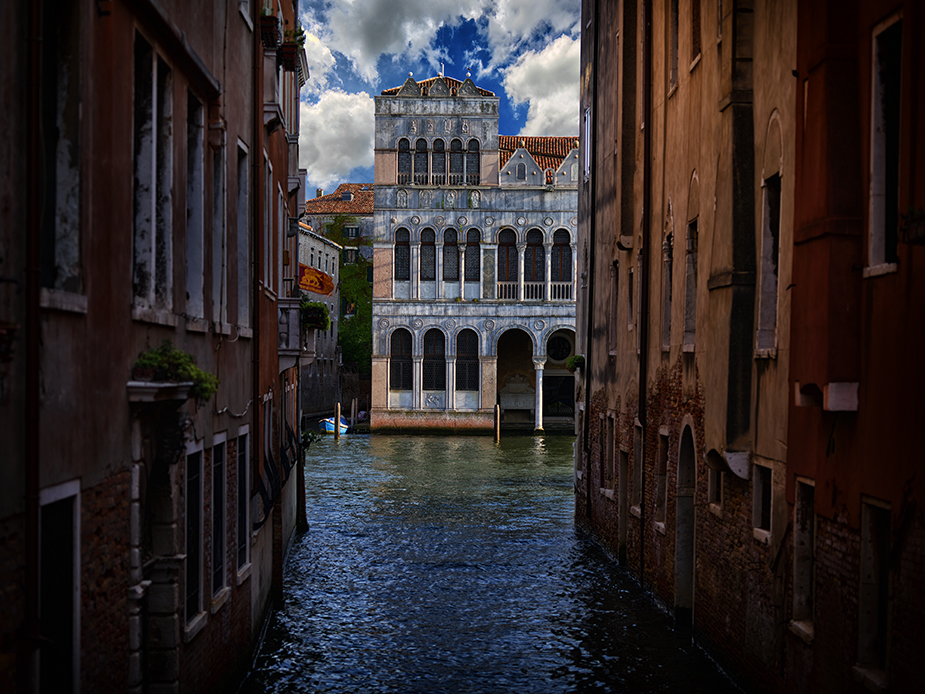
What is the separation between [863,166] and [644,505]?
8.09 metres

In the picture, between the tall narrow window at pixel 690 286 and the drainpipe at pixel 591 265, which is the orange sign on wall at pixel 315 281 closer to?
the drainpipe at pixel 591 265

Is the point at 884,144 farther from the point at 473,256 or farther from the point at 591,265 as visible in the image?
the point at 473,256

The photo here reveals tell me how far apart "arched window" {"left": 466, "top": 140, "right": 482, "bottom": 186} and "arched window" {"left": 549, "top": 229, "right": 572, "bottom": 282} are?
13.7ft

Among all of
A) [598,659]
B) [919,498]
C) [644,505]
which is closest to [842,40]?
[919,498]

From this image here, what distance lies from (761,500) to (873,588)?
2624 mm

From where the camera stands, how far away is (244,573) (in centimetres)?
1010

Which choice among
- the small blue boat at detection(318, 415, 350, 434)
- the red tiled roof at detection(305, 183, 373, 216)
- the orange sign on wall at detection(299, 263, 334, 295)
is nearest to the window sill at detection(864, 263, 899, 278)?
the orange sign on wall at detection(299, 263, 334, 295)

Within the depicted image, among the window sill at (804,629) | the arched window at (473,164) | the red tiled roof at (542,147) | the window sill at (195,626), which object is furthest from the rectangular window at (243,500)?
the red tiled roof at (542,147)

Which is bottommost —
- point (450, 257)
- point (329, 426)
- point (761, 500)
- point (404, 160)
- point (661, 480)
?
point (329, 426)

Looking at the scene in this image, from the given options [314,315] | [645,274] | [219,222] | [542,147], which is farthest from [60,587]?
[542,147]

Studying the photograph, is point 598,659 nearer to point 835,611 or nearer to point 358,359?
point 835,611

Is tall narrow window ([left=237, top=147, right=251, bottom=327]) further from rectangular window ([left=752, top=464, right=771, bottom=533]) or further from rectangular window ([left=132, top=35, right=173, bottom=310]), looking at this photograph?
rectangular window ([left=752, top=464, right=771, bottom=533])

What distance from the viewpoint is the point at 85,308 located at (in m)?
5.25

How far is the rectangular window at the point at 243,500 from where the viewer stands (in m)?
10.2
